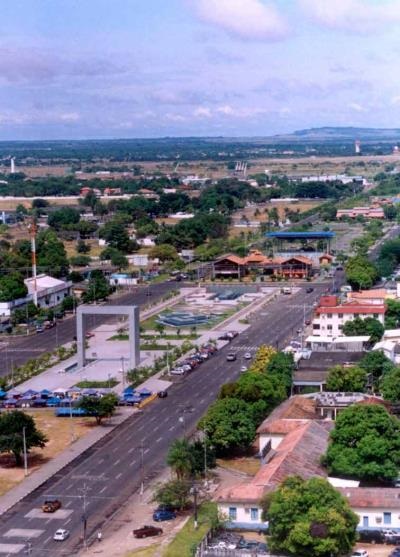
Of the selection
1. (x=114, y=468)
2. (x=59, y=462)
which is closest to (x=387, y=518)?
(x=114, y=468)

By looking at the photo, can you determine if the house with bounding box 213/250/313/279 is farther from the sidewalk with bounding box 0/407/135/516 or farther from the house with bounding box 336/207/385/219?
the sidewalk with bounding box 0/407/135/516

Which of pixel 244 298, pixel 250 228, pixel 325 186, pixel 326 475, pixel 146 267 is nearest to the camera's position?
pixel 326 475

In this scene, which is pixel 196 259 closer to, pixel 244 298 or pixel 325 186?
pixel 244 298

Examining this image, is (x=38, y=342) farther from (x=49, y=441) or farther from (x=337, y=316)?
(x=49, y=441)

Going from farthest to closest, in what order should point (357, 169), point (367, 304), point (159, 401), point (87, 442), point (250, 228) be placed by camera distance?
point (357, 169)
point (250, 228)
point (367, 304)
point (159, 401)
point (87, 442)

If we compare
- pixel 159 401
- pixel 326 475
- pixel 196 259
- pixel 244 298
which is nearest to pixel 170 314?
pixel 244 298

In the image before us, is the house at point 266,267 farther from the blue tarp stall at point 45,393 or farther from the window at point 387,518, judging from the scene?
the window at point 387,518
